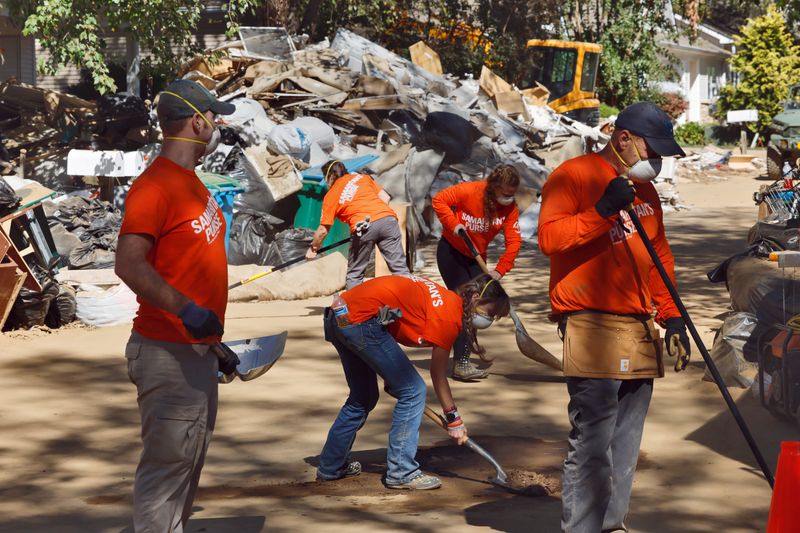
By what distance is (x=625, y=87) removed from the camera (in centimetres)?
3691

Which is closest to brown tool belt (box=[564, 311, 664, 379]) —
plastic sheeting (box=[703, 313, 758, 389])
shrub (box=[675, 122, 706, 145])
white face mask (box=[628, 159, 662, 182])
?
white face mask (box=[628, 159, 662, 182])

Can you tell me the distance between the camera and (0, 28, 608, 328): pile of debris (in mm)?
13359

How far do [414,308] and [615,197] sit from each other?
1.54 meters

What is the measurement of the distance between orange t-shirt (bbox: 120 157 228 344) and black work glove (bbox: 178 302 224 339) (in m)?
0.11

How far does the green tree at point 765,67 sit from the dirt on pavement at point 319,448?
108 feet

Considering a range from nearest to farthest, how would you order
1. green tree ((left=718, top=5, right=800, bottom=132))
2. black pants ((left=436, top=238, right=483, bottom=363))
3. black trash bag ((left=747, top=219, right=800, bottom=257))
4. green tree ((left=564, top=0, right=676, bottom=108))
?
A: black pants ((left=436, top=238, right=483, bottom=363)), black trash bag ((left=747, top=219, right=800, bottom=257)), green tree ((left=564, top=0, right=676, bottom=108)), green tree ((left=718, top=5, right=800, bottom=132))

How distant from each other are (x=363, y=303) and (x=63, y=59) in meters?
10.9

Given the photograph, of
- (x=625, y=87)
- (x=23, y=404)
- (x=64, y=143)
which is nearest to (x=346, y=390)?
(x=23, y=404)

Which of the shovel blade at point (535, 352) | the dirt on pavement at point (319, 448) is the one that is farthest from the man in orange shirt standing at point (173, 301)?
the shovel blade at point (535, 352)

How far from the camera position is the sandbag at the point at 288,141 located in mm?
15656

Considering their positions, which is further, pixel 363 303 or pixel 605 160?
pixel 363 303

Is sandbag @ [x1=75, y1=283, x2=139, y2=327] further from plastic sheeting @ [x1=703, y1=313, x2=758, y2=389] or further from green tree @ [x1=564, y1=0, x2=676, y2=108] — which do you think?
green tree @ [x1=564, y1=0, x2=676, y2=108]

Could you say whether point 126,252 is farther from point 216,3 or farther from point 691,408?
point 216,3

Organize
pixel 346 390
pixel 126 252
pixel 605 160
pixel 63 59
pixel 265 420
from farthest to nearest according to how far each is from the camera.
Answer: pixel 63 59 → pixel 346 390 → pixel 265 420 → pixel 605 160 → pixel 126 252
